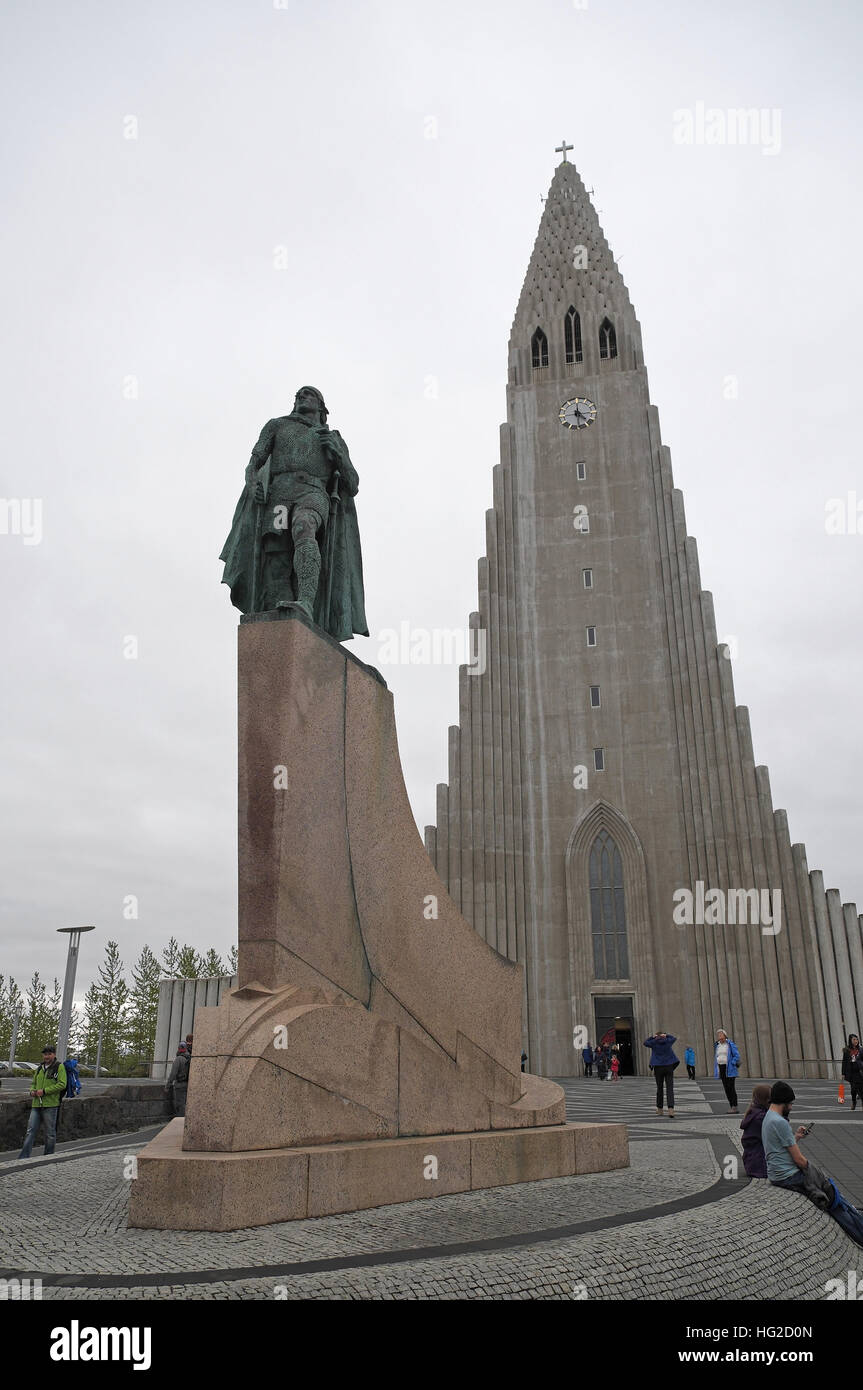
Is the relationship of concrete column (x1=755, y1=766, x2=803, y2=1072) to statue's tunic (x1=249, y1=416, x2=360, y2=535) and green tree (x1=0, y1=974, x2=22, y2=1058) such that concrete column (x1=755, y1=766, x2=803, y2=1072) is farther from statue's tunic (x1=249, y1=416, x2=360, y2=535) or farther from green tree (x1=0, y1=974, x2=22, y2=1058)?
green tree (x1=0, y1=974, x2=22, y2=1058)

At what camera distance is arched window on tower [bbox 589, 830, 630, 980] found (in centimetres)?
3641

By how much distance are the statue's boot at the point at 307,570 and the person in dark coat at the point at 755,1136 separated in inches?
212

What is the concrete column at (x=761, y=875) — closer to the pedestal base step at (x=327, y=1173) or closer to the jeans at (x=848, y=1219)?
the pedestal base step at (x=327, y=1173)

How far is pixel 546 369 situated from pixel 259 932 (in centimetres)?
4339

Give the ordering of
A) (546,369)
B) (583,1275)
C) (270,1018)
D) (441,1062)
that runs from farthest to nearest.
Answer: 1. (546,369)
2. (441,1062)
3. (270,1018)
4. (583,1275)

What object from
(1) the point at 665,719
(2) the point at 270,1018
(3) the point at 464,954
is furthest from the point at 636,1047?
(2) the point at 270,1018


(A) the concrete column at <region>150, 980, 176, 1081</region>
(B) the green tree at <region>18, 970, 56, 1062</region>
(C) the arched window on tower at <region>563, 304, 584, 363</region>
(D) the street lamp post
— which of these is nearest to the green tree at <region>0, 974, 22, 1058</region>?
(B) the green tree at <region>18, 970, 56, 1062</region>

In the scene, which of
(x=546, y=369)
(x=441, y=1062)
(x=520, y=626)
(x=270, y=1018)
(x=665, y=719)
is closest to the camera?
(x=270, y=1018)

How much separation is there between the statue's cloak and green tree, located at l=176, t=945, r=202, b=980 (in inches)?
2381

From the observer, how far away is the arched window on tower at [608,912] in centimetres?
3641

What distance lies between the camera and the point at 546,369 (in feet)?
151

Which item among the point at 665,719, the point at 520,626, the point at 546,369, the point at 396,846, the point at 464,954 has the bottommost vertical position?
the point at 464,954
